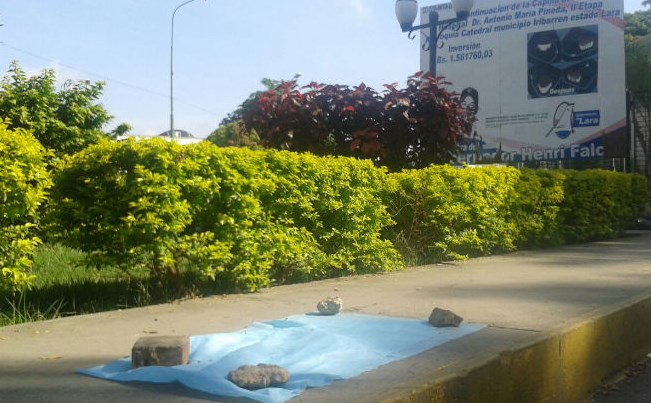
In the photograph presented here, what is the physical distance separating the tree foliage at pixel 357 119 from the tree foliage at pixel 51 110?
245cm

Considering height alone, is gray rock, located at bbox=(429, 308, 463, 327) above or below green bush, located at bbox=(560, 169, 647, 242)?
below

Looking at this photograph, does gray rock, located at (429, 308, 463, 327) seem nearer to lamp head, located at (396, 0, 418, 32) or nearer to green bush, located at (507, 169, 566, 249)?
green bush, located at (507, 169, 566, 249)

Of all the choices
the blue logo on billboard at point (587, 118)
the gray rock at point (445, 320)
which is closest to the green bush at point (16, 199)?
the gray rock at point (445, 320)

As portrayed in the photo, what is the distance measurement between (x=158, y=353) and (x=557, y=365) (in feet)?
8.75

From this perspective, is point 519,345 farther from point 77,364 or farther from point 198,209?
point 198,209

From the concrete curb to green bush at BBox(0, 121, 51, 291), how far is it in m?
3.47

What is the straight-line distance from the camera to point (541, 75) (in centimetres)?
2088

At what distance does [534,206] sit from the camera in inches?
480

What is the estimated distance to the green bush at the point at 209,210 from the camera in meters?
5.98

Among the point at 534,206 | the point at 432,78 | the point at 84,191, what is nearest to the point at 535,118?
the point at 534,206

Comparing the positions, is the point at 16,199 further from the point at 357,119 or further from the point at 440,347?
the point at 357,119

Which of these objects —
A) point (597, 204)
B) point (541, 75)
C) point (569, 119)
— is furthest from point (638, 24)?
point (597, 204)

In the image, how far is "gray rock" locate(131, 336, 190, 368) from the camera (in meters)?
3.90

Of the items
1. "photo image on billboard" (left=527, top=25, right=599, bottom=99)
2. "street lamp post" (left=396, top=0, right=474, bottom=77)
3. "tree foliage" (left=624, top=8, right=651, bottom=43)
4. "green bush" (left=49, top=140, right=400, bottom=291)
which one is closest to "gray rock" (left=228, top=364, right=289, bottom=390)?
"green bush" (left=49, top=140, right=400, bottom=291)
